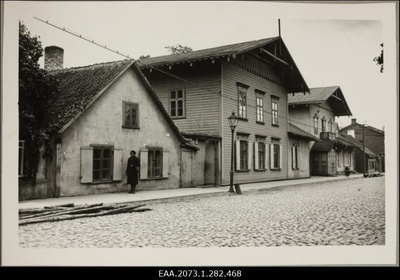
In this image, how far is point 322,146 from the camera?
2770 cm

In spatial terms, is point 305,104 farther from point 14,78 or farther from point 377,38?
point 14,78

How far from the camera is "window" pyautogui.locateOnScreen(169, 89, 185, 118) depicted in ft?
57.1

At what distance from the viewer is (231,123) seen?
14047mm

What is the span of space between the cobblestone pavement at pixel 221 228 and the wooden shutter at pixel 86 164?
2725mm

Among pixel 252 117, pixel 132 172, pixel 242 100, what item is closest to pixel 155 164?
pixel 132 172

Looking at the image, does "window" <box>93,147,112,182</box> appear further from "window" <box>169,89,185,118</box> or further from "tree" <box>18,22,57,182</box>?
"window" <box>169,89,185,118</box>

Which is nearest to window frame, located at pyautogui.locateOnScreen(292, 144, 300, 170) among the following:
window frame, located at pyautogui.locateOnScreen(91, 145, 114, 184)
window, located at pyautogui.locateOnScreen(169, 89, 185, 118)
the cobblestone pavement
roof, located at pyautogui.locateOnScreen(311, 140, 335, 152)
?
roof, located at pyautogui.locateOnScreen(311, 140, 335, 152)

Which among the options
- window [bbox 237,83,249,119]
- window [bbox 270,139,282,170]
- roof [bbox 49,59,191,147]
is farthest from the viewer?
window [bbox 270,139,282,170]

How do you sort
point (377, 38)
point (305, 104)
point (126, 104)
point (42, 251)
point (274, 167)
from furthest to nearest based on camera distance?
point (305, 104) → point (274, 167) → point (126, 104) → point (377, 38) → point (42, 251)

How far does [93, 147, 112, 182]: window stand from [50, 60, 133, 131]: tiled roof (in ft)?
4.05

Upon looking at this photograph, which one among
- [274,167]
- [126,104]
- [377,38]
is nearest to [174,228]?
[377,38]

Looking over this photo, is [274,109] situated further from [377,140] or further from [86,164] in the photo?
[377,140]

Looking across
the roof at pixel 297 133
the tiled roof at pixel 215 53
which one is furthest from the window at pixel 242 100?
the roof at pixel 297 133
